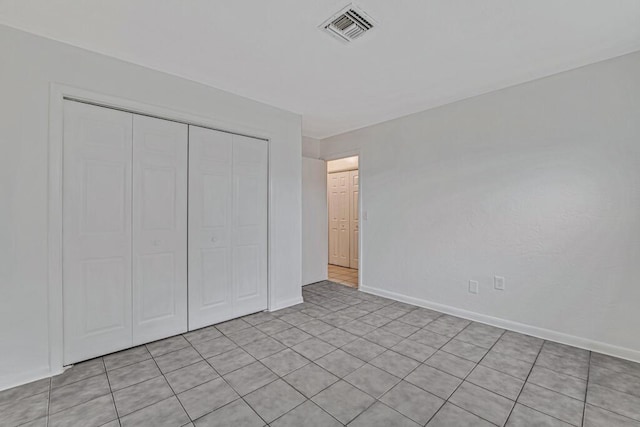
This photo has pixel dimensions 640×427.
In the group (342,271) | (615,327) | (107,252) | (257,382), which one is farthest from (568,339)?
(107,252)

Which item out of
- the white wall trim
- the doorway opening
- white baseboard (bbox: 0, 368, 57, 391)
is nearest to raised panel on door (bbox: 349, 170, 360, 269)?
the doorway opening

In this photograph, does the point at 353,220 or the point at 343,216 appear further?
the point at 343,216

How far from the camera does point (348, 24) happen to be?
6.45ft

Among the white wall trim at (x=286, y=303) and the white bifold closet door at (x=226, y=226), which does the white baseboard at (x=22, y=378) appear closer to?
the white bifold closet door at (x=226, y=226)

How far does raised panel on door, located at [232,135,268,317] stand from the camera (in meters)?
3.18

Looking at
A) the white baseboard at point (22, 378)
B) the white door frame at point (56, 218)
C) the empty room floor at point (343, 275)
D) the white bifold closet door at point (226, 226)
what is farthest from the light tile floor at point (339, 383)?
the empty room floor at point (343, 275)

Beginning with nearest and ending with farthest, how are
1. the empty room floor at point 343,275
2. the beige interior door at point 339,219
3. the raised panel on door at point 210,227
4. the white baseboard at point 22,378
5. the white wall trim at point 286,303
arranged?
the white baseboard at point 22,378 < the raised panel on door at point 210,227 < the white wall trim at point 286,303 < the empty room floor at point 343,275 < the beige interior door at point 339,219

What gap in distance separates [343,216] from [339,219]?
142mm

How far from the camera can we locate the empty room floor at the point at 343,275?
4895 mm

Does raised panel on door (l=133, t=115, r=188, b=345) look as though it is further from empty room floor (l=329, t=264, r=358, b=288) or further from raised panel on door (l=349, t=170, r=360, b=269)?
raised panel on door (l=349, t=170, r=360, b=269)

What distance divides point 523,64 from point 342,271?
4.37 m

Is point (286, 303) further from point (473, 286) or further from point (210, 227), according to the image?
point (473, 286)

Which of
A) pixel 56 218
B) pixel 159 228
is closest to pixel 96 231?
pixel 56 218

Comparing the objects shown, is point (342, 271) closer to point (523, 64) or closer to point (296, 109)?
point (296, 109)
